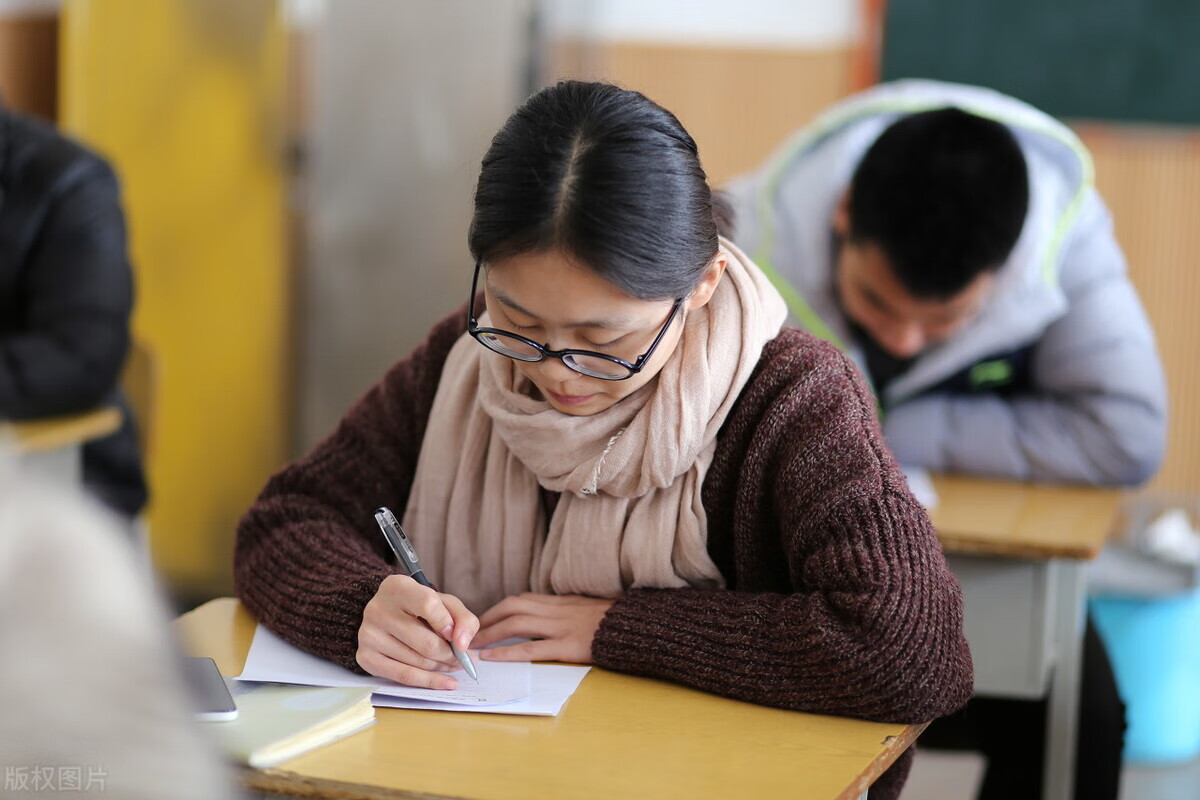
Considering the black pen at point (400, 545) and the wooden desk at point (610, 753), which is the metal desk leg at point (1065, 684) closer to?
the wooden desk at point (610, 753)

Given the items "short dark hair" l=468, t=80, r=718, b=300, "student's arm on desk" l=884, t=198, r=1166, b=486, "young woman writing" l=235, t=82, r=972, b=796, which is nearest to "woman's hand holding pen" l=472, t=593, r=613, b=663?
"young woman writing" l=235, t=82, r=972, b=796

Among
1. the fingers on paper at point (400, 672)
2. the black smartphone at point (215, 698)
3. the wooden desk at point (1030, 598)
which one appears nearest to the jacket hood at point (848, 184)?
the wooden desk at point (1030, 598)

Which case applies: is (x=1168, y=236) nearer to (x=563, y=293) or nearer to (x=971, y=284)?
(x=971, y=284)

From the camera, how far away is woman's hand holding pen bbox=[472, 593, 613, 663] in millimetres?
1529

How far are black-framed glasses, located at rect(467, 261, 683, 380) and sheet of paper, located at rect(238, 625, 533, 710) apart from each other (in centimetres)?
32

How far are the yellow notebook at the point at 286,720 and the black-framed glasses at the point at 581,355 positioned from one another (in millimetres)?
369

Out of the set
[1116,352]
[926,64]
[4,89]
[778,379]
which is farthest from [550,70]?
[778,379]

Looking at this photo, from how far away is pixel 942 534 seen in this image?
7.15 ft

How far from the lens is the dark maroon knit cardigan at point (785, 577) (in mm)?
1410

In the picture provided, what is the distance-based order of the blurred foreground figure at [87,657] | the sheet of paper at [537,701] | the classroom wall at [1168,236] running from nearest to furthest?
1. the blurred foreground figure at [87,657]
2. the sheet of paper at [537,701]
3. the classroom wall at [1168,236]

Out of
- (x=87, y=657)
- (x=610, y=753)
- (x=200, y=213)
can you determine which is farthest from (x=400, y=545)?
(x=200, y=213)

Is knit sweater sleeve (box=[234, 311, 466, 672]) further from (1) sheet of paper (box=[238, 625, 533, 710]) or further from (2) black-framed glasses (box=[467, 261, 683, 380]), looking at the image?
(2) black-framed glasses (box=[467, 261, 683, 380])

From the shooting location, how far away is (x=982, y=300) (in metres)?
2.58

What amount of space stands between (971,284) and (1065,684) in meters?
0.68
